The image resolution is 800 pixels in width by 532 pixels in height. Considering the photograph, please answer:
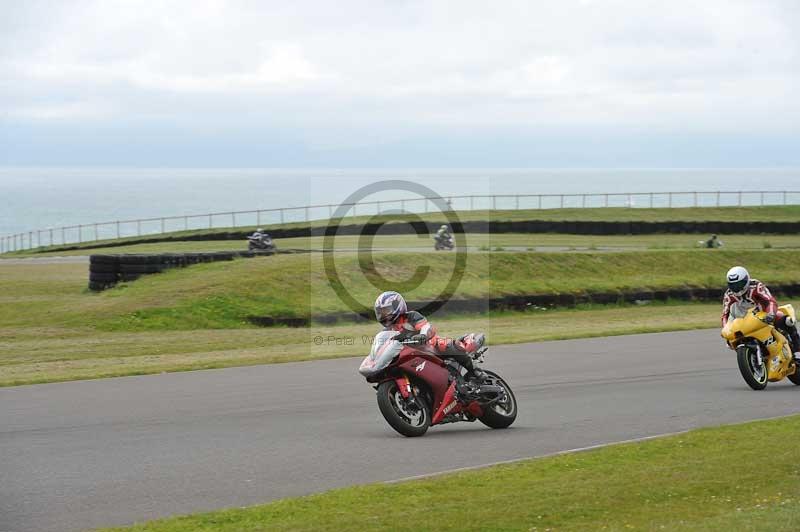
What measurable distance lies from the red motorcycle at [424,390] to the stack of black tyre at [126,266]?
20678 millimetres

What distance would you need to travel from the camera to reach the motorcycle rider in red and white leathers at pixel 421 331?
39.6 feet

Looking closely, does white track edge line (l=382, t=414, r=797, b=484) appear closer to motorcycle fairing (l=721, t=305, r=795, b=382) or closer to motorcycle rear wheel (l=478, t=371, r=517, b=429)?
motorcycle rear wheel (l=478, t=371, r=517, b=429)

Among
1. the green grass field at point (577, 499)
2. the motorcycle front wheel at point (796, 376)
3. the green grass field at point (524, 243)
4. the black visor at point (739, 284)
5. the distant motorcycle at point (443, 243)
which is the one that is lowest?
the motorcycle front wheel at point (796, 376)

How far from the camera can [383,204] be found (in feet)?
243

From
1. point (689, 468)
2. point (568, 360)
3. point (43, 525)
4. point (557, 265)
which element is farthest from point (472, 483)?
point (557, 265)

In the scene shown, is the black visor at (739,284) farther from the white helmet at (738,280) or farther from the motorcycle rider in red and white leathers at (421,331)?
the motorcycle rider in red and white leathers at (421,331)

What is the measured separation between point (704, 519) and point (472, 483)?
7.02 feet

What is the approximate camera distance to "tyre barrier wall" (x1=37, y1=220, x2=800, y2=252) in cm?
5406

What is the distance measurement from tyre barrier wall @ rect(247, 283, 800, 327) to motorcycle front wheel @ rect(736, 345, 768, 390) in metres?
13.4

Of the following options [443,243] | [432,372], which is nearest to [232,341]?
[432,372]

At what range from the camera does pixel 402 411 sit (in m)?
12.1

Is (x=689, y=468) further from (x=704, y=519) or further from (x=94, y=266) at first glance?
(x=94, y=266)

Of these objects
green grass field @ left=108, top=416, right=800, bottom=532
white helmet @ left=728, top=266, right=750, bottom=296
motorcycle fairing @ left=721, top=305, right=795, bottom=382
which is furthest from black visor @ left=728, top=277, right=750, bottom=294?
green grass field @ left=108, top=416, right=800, bottom=532

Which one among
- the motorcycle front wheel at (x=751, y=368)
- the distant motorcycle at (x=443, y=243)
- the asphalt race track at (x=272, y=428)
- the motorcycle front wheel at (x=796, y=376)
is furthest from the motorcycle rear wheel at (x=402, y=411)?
the distant motorcycle at (x=443, y=243)
